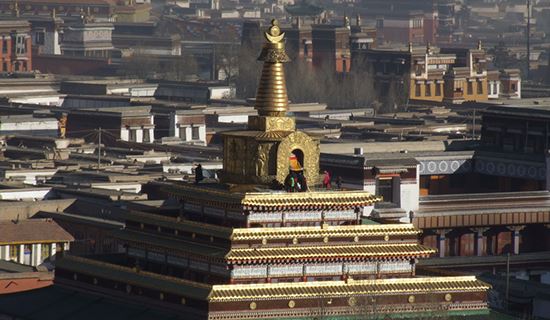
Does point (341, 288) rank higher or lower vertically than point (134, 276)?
lower

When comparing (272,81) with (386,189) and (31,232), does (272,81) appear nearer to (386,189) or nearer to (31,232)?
(386,189)

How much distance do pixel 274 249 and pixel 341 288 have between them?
2091 millimetres

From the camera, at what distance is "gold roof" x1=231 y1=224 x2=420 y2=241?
67125 mm

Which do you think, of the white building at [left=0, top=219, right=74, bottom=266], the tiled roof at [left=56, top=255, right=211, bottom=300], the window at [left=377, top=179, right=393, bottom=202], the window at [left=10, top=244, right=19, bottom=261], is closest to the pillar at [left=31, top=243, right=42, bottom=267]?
the white building at [left=0, top=219, right=74, bottom=266]

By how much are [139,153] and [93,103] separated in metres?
35.8

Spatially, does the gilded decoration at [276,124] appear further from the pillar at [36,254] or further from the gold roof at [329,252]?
the pillar at [36,254]

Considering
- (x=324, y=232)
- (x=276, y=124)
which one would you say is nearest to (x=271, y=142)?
(x=276, y=124)

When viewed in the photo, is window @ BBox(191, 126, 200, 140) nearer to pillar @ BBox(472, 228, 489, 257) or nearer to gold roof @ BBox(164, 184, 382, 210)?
pillar @ BBox(472, 228, 489, 257)

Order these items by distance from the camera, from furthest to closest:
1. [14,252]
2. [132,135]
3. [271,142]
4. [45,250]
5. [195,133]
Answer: [195,133]
[132,135]
[45,250]
[14,252]
[271,142]

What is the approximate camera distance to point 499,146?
101 metres

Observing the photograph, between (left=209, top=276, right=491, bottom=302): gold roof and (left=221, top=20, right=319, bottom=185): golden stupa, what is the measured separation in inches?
114

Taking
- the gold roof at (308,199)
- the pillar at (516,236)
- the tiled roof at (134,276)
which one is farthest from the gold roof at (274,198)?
the pillar at (516,236)

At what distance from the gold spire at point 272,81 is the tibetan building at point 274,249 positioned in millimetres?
25

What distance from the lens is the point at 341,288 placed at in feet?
224
